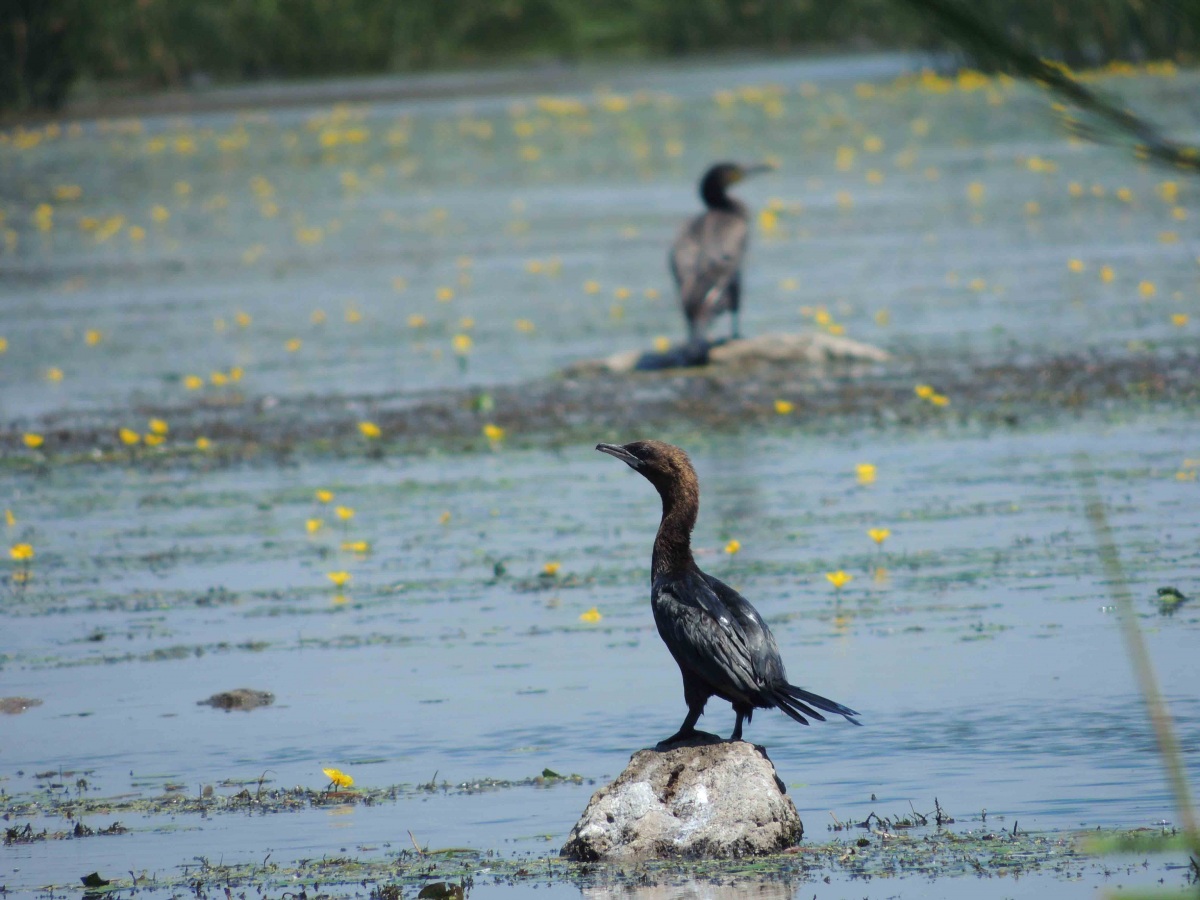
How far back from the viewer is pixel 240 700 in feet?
26.6

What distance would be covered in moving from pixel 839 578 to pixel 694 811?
3123 mm

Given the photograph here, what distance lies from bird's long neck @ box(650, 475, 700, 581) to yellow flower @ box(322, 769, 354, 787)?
1169mm

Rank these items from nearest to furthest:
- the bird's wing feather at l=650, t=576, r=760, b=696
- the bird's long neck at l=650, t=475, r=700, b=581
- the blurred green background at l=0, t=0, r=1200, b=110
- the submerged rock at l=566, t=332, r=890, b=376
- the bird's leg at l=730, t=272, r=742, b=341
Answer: the bird's wing feather at l=650, t=576, r=760, b=696
the bird's long neck at l=650, t=475, r=700, b=581
the submerged rock at l=566, t=332, r=890, b=376
the bird's leg at l=730, t=272, r=742, b=341
the blurred green background at l=0, t=0, r=1200, b=110

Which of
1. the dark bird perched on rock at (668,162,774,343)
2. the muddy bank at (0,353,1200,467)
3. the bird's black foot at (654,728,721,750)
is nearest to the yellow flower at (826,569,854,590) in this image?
the bird's black foot at (654,728,721,750)

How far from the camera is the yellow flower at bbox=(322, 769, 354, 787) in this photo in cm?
680

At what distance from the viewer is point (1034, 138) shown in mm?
31156

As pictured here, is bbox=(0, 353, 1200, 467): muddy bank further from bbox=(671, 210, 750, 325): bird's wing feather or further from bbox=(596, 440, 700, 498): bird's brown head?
bbox=(596, 440, 700, 498): bird's brown head

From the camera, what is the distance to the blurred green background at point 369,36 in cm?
4134

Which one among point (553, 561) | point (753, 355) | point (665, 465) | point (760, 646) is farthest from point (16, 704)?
point (753, 355)

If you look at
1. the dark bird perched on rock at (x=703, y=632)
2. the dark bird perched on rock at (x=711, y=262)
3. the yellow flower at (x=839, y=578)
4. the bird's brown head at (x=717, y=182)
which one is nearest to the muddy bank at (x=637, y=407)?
the dark bird perched on rock at (x=711, y=262)

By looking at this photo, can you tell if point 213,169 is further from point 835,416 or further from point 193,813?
point 193,813

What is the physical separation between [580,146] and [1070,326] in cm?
1818

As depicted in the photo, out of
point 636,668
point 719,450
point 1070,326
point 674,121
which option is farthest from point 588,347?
point 674,121

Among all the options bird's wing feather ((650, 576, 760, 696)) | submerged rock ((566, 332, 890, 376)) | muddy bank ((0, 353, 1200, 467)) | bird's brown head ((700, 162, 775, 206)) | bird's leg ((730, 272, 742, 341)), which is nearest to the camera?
bird's wing feather ((650, 576, 760, 696))
